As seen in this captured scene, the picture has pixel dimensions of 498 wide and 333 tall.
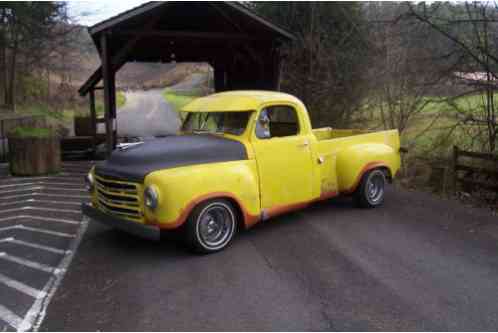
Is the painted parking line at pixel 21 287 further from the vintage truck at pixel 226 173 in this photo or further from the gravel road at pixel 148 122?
the gravel road at pixel 148 122

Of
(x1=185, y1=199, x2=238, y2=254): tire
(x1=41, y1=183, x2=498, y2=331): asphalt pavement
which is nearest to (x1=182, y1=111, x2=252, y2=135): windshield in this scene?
(x1=185, y1=199, x2=238, y2=254): tire

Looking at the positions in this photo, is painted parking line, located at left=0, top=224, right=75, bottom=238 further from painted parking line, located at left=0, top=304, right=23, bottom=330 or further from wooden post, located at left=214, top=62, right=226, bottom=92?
wooden post, located at left=214, top=62, right=226, bottom=92

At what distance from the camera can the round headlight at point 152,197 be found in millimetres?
5105

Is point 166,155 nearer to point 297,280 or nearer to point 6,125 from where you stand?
point 297,280

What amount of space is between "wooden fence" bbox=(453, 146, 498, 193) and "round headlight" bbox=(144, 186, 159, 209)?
228 inches

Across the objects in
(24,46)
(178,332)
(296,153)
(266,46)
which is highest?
(24,46)

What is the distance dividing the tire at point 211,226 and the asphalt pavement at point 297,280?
154mm

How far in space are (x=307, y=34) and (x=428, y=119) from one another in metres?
4.97

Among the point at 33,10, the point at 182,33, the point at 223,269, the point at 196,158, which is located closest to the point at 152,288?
the point at 223,269

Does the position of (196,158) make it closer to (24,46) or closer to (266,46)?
(266,46)

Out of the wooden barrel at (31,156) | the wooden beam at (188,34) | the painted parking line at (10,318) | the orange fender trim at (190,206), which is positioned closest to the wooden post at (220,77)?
the wooden beam at (188,34)

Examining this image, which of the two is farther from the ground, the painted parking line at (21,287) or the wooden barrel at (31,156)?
the wooden barrel at (31,156)

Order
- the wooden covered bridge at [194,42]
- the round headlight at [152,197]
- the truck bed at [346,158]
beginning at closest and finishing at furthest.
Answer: the round headlight at [152,197]
the truck bed at [346,158]
the wooden covered bridge at [194,42]

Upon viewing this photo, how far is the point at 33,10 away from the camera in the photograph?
21641mm
